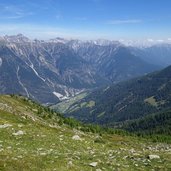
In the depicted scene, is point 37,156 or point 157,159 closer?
point 37,156

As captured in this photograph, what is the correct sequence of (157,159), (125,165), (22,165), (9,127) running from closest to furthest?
(22,165)
(125,165)
(157,159)
(9,127)

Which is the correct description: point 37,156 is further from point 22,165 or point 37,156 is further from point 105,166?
point 105,166

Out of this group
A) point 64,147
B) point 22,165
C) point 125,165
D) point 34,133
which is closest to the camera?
point 22,165

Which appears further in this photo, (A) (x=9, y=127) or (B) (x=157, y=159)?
(A) (x=9, y=127)

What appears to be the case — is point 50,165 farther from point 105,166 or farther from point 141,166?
point 141,166

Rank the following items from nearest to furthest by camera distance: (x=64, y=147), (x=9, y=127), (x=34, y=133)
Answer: (x=64, y=147), (x=34, y=133), (x=9, y=127)

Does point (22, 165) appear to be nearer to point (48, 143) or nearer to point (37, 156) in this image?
point (37, 156)

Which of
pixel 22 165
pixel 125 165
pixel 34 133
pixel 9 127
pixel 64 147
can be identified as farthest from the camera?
pixel 9 127

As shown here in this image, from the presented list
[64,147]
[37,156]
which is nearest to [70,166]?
[37,156]

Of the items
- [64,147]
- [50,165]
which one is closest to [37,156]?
[50,165]
